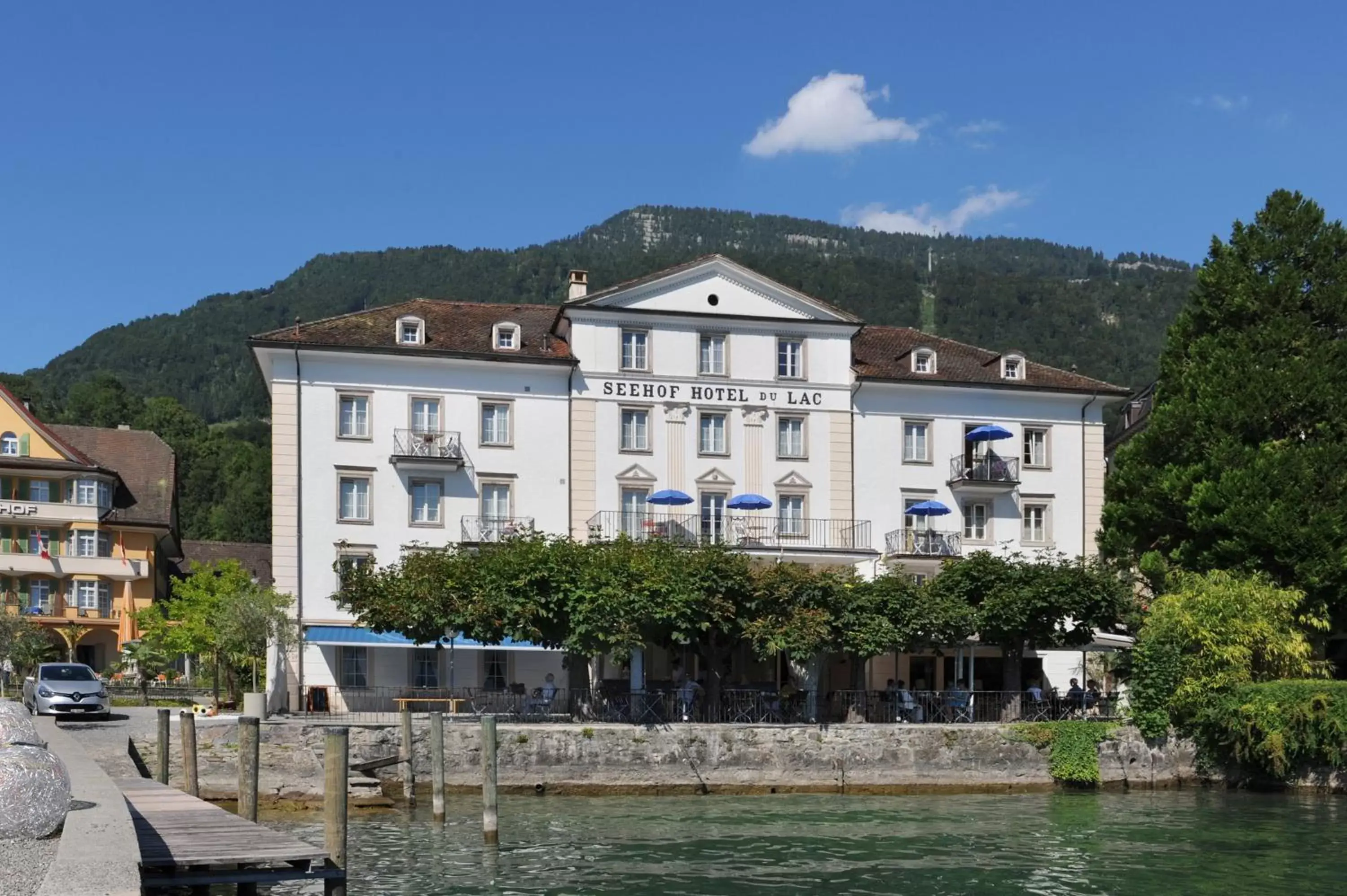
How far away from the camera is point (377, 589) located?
147 feet

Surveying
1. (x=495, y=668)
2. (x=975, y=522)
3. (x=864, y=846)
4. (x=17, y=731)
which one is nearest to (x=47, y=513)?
(x=495, y=668)

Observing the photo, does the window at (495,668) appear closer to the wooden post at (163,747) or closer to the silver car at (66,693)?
the silver car at (66,693)

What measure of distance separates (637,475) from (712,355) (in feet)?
16.7

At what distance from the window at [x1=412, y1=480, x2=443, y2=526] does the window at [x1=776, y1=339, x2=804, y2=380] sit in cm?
1281

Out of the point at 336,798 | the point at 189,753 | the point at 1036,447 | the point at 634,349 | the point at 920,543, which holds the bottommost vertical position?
the point at 189,753

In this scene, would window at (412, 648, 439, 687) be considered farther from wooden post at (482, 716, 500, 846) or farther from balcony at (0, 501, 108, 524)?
balcony at (0, 501, 108, 524)

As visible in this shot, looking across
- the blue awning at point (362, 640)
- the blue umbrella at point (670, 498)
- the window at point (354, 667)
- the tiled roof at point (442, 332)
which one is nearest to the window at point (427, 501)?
the blue awning at point (362, 640)

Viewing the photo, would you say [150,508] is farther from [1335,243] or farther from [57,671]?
[1335,243]

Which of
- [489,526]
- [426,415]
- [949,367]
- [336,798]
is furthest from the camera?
[949,367]

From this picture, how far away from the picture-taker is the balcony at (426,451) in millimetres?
52406

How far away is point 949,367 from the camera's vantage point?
194ft

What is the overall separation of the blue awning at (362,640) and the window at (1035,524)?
1858 centimetres

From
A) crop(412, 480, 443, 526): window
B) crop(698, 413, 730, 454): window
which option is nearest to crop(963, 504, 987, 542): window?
crop(698, 413, 730, 454): window

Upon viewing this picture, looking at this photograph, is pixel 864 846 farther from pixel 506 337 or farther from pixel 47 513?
pixel 47 513
